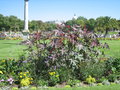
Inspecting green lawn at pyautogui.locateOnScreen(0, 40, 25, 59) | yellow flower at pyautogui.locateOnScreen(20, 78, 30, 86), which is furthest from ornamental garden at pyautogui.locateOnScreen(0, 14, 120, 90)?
green lawn at pyautogui.locateOnScreen(0, 40, 25, 59)

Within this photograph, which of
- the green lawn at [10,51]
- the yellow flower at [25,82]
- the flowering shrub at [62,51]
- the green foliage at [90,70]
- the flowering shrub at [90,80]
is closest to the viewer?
the yellow flower at [25,82]

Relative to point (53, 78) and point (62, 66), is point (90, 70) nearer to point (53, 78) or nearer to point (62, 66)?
point (62, 66)

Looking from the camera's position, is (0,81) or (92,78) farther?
(92,78)

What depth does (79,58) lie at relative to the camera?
6227 mm

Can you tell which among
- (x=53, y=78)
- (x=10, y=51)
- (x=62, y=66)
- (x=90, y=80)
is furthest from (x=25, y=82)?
(x=10, y=51)

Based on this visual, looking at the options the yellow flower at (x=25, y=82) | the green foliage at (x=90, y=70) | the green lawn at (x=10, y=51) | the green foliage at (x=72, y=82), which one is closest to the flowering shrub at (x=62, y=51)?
the green foliage at (x=90, y=70)

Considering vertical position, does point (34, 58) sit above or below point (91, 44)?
below

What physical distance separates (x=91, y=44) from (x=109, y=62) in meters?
1.37

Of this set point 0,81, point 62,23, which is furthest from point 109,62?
point 0,81

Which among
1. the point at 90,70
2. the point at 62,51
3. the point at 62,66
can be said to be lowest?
the point at 90,70

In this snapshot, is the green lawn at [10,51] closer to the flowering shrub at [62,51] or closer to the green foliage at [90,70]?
the flowering shrub at [62,51]

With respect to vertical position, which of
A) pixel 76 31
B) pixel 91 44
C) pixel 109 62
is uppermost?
pixel 76 31

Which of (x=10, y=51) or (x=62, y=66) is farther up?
(x=62, y=66)

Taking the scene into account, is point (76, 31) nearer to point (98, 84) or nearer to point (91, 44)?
point (91, 44)
